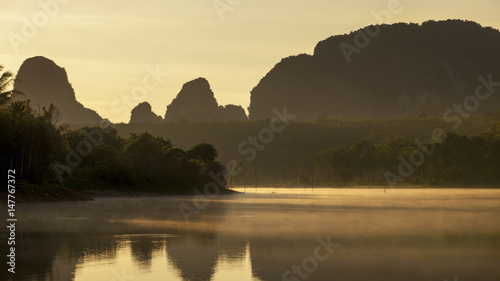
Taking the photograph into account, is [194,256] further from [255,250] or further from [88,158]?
[88,158]

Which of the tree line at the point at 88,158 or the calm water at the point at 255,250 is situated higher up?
the tree line at the point at 88,158

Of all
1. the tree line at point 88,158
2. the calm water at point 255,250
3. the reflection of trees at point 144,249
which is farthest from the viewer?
the tree line at point 88,158

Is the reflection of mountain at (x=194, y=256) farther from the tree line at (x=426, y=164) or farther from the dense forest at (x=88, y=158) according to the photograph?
the tree line at (x=426, y=164)

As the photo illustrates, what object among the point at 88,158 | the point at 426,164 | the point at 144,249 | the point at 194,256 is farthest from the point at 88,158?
the point at 426,164

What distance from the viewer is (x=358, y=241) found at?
3058cm

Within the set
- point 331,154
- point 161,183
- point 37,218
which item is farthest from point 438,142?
point 37,218

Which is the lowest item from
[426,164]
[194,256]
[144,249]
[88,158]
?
[194,256]

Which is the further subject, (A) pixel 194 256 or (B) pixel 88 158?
(B) pixel 88 158

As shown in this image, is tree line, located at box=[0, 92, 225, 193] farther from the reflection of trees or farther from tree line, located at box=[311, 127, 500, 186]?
tree line, located at box=[311, 127, 500, 186]

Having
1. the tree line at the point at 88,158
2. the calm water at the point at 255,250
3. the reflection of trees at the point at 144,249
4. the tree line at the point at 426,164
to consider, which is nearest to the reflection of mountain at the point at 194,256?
the calm water at the point at 255,250

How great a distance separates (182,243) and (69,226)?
33.1 ft

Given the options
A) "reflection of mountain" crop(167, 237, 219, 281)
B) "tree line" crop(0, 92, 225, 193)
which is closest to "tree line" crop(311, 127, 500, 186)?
"tree line" crop(0, 92, 225, 193)

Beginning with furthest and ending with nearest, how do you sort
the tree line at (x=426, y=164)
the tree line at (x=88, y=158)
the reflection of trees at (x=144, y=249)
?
the tree line at (x=426, y=164)
the tree line at (x=88, y=158)
the reflection of trees at (x=144, y=249)

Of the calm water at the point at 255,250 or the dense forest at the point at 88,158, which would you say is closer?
the calm water at the point at 255,250
